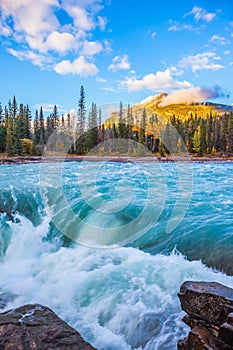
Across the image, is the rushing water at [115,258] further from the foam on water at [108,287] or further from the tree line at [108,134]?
the tree line at [108,134]

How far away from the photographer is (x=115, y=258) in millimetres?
8414

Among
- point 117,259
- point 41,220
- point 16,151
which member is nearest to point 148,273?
point 117,259

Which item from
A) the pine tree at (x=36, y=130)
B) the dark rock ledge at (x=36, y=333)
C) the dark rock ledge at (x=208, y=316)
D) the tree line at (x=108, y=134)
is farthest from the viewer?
the pine tree at (x=36, y=130)

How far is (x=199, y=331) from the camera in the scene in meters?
3.94

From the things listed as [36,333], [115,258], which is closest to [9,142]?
[115,258]

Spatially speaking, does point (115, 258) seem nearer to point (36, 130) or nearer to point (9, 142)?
point (9, 142)

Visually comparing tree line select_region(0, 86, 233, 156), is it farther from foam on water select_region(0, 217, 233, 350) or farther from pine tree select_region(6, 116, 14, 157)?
foam on water select_region(0, 217, 233, 350)

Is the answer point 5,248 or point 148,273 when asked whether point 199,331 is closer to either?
point 148,273

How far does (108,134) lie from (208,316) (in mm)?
73795

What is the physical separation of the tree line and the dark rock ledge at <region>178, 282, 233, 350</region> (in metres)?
58.5

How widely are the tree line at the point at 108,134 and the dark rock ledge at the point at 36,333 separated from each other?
5720 cm

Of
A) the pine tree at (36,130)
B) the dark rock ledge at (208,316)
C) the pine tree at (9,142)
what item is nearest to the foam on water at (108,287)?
the dark rock ledge at (208,316)

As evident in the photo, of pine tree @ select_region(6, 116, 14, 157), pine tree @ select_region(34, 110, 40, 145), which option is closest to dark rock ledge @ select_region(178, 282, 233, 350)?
pine tree @ select_region(6, 116, 14, 157)

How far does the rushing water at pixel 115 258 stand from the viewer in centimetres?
575
